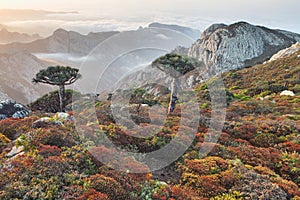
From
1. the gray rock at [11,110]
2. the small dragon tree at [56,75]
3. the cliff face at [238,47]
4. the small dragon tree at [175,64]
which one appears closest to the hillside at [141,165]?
the gray rock at [11,110]

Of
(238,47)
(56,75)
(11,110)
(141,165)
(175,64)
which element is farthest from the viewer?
(238,47)

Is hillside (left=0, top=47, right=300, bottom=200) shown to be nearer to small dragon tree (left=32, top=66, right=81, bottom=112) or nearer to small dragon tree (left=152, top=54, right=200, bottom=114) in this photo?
small dragon tree (left=152, top=54, right=200, bottom=114)

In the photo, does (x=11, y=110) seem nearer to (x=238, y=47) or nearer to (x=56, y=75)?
(x=56, y=75)

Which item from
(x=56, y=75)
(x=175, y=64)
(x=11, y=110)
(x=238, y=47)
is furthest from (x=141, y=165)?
(x=238, y=47)

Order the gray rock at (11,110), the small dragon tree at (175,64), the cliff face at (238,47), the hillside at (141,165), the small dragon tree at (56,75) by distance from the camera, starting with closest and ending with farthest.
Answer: the hillside at (141,165) → the gray rock at (11,110) → the small dragon tree at (175,64) → the small dragon tree at (56,75) → the cliff face at (238,47)

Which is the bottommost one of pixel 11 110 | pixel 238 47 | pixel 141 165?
pixel 238 47

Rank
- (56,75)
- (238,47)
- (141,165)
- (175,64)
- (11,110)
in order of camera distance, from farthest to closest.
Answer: (238,47)
(56,75)
(175,64)
(11,110)
(141,165)

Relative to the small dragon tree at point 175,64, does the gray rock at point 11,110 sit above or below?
below

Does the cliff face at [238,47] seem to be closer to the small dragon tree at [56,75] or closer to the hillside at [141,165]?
the small dragon tree at [56,75]

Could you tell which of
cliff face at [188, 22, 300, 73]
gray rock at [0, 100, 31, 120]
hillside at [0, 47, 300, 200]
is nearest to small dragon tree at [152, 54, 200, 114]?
hillside at [0, 47, 300, 200]
